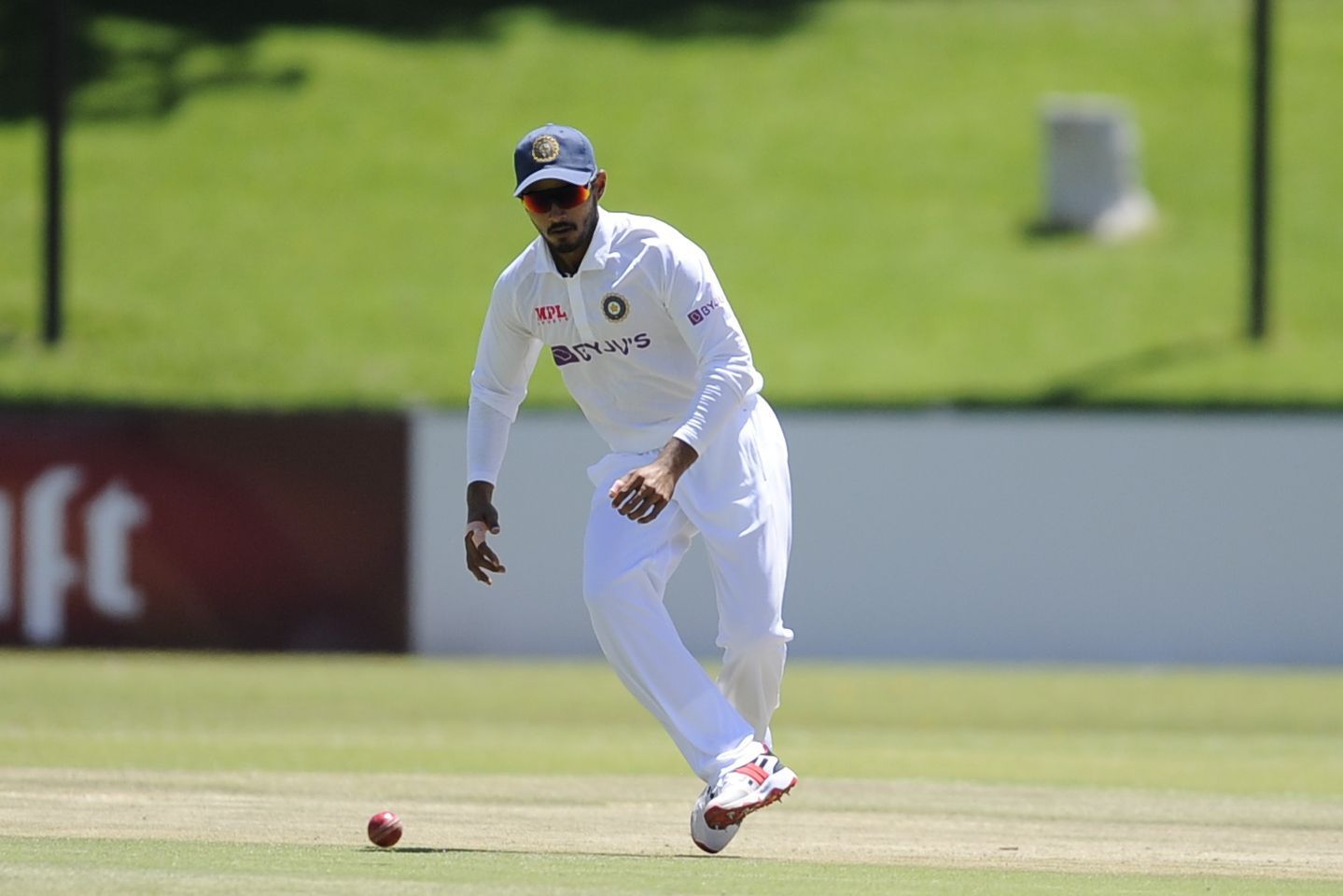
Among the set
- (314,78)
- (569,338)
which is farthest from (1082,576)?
(314,78)

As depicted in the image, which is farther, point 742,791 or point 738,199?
point 738,199

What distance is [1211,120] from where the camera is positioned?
2980cm

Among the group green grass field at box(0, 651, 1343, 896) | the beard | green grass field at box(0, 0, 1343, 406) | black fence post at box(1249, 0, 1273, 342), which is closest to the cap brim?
the beard

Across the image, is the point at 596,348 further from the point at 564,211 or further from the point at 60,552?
the point at 60,552

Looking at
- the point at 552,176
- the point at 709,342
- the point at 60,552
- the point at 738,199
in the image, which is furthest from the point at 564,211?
the point at 738,199

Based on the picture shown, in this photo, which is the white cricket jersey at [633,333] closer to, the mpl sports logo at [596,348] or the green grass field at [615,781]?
the mpl sports logo at [596,348]

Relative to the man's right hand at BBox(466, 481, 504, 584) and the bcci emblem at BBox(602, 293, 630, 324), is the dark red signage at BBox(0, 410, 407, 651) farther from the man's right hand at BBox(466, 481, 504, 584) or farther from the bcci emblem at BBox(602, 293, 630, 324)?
the bcci emblem at BBox(602, 293, 630, 324)

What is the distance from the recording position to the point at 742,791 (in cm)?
635

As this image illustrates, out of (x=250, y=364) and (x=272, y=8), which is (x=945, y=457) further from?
(x=272, y=8)

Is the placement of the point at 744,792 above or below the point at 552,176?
below

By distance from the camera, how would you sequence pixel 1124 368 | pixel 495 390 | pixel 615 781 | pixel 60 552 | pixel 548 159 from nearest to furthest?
pixel 548 159, pixel 495 390, pixel 615 781, pixel 60 552, pixel 1124 368

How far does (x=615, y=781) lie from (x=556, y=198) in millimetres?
3317

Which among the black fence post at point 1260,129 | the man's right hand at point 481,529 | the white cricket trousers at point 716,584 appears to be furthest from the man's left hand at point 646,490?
the black fence post at point 1260,129

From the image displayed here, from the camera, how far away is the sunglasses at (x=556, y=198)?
21.3 feet
